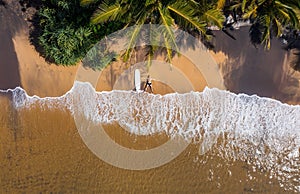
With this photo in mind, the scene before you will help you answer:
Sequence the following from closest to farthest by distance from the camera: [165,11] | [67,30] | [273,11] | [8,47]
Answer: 1. [165,11]
2. [273,11]
3. [67,30]
4. [8,47]

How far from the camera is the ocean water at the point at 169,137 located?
34.3ft

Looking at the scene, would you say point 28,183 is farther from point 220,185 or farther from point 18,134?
point 220,185

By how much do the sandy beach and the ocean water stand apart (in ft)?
0.09

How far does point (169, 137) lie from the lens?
1066 cm

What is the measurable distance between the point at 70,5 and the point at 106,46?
135 centimetres

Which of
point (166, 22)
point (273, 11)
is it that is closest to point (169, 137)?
point (166, 22)

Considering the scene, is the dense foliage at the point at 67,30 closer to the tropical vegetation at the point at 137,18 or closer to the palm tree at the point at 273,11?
the tropical vegetation at the point at 137,18

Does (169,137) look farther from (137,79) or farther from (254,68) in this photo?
(254,68)

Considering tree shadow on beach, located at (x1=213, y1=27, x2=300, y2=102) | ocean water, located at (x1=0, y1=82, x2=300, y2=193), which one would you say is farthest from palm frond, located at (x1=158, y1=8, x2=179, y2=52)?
ocean water, located at (x1=0, y1=82, x2=300, y2=193)

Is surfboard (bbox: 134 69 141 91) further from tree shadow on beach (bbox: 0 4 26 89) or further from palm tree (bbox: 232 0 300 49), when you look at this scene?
tree shadow on beach (bbox: 0 4 26 89)

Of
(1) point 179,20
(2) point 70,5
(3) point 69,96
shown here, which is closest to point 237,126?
(1) point 179,20

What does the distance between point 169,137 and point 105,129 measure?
1818 mm

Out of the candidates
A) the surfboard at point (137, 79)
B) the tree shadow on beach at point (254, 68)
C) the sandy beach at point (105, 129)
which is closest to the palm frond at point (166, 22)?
the sandy beach at point (105, 129)

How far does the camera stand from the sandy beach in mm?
10070
